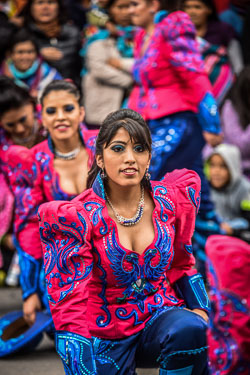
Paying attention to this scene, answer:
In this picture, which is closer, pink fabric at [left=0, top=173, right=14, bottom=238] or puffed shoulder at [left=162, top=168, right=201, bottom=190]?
puffed shoulder at [left=162, top=168, right=201, bottom=190]

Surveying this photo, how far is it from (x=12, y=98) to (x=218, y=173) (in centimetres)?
192

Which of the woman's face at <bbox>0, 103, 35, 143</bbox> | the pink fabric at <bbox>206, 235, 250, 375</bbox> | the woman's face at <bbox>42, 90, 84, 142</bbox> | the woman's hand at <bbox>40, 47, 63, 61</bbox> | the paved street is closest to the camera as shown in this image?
the pink fabric at <bbox>206, 235, 250, 375</bbox>

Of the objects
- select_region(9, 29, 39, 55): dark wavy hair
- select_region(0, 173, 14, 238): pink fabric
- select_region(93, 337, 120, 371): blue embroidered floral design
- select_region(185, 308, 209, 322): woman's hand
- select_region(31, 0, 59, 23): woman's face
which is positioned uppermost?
select_region(185, 308, 209, 322): woman's hand

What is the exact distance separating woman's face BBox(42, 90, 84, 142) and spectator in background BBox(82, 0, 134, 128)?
1811mm

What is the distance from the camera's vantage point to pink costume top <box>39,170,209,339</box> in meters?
2.99

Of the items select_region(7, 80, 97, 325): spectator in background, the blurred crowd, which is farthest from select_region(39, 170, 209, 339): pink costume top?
the blurred crowd

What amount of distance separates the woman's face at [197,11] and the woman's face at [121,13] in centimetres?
46

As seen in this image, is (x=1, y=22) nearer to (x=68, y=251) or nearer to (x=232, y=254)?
(x=68, y=251)

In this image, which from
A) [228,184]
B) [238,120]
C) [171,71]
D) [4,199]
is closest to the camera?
[171,71]

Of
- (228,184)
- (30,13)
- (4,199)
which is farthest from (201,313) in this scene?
(30,13)

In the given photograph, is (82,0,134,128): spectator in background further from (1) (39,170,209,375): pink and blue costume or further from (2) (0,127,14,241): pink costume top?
(1) (39,170,209,375): pink and blue costume

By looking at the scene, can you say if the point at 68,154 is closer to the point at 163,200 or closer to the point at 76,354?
the point at 163,200

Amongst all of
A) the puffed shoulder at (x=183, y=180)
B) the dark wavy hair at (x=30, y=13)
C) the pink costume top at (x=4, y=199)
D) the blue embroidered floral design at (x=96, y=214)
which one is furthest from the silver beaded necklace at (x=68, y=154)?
the dark wavy hair at (x=30, y=13)

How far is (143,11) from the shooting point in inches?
201
